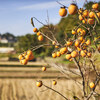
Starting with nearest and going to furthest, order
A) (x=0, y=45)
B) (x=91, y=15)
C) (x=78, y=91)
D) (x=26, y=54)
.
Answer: (x=91, y=15) → (x=26, y=54) → (x=78, y=91) → (x=0, y=45)

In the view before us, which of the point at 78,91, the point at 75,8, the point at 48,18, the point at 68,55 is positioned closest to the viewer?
the point at 75,8

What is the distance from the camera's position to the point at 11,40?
256 ft

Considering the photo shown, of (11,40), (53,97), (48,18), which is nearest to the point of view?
(48,18)

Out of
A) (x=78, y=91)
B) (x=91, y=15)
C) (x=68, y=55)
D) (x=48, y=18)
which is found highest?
(x=48, y=18)

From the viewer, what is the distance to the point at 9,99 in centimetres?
421

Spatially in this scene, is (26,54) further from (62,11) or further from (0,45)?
(0,45)

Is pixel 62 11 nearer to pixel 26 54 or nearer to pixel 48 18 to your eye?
pixel 26 54

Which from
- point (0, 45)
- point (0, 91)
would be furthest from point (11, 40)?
point (0, 91)

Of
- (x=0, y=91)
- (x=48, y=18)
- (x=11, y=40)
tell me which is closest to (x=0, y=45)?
(x=11, y=40)

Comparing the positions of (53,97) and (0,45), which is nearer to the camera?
(53,97)

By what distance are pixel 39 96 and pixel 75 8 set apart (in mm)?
3865

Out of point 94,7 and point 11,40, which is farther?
point 11,40

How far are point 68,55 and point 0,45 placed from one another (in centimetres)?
4834

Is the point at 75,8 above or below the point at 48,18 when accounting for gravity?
below
